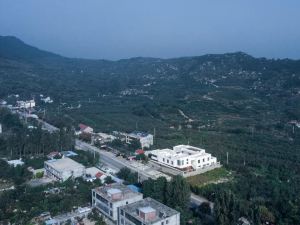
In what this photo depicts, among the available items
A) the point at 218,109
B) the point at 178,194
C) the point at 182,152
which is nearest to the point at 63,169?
the point at 178,194

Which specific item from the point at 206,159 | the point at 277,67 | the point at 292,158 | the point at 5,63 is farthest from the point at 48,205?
the point at 5,63

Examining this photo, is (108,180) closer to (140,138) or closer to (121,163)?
(121,163)

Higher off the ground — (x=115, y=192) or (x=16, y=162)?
(x=115, y=192)

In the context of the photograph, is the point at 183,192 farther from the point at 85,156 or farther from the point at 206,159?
the point at 85,156

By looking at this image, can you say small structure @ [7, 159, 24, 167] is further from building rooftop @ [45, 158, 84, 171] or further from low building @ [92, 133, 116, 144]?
low building @ [92, 133, 116, 144]

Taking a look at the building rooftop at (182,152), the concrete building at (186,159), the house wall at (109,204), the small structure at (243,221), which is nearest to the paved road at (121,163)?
the concrete building at (186,159)

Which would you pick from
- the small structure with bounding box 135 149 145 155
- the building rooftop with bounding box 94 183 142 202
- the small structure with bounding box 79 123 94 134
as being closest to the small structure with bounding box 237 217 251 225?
the building rooftop with bounding box 94 183 142 202
